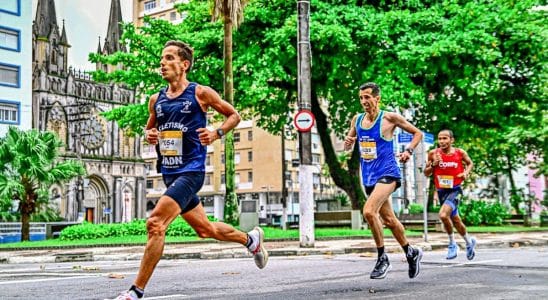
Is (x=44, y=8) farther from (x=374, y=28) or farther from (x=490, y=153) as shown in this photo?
(x=374, y=28)

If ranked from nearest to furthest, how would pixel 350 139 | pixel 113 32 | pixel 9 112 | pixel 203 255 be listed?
pixel 350 139
pixel 203 255
pixel 9 112
pixel 113 32

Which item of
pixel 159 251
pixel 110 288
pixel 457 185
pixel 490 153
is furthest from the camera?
pixel 490 153

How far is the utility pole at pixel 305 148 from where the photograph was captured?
16.0m

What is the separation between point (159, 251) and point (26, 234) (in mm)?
24740

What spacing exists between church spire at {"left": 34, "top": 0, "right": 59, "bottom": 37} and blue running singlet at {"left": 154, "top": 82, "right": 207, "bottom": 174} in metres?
66.6

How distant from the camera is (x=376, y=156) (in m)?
8.03

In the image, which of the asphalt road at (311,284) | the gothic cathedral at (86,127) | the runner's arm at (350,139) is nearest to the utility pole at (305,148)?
the asphalt road at (311,284)

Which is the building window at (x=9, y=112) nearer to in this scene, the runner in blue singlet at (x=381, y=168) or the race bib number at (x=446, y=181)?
the race bib number at (x=446, y=181)

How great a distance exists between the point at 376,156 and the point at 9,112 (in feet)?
170

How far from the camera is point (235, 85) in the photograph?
77.5 feet

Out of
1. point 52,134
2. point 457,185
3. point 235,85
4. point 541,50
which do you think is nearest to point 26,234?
point 52,134

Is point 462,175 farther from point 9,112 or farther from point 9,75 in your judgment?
point 9,75

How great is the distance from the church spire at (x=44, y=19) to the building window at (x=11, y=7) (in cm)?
1254

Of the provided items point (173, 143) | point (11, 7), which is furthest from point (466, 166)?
point (11, 7)
